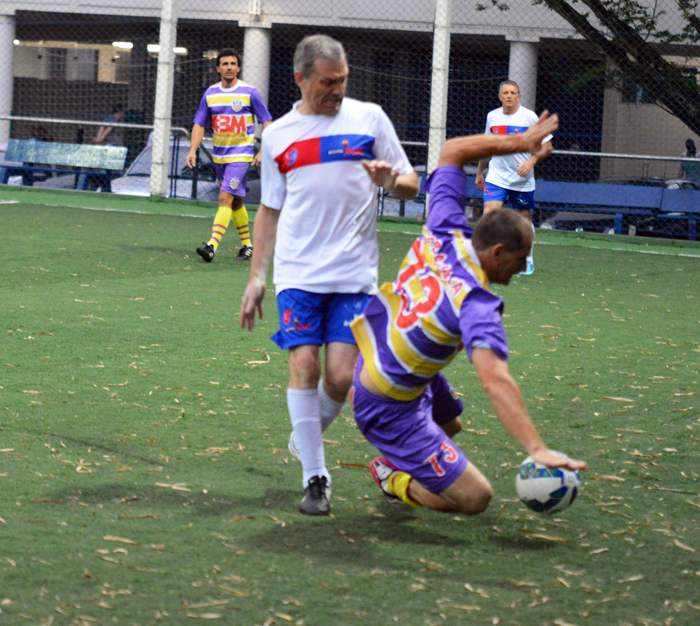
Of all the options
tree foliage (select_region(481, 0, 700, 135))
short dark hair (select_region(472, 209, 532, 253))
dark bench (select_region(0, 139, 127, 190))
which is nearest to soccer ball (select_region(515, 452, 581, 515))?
short dark hair (select_region(472, 209, 532, 253))

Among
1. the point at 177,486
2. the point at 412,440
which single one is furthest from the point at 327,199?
the point at 177,486

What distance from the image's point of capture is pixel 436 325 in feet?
11.6

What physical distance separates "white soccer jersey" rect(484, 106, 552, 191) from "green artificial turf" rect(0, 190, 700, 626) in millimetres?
3160

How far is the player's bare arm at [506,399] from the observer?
3.12m

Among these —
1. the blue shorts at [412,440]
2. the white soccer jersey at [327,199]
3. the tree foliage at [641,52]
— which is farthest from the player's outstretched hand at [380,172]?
the tree foliage at [641,52]

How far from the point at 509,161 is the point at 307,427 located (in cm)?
750

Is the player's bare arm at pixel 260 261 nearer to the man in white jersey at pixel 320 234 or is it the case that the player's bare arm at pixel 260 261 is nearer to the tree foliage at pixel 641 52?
the man in white jersey at pixel 320 234

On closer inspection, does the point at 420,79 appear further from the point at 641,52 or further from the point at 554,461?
the point at 554,461

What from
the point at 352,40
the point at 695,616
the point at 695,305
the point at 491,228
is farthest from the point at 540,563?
the point at 352,40

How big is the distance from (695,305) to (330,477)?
6.02 m

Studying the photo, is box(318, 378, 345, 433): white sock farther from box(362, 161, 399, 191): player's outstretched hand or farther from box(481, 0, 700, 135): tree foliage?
box(481, 0, 700, 135): tree foliage

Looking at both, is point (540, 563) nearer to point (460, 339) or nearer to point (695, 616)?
point (695, 616)

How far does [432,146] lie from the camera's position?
16297 millimetres

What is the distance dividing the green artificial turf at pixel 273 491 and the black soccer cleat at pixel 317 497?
43 mm
